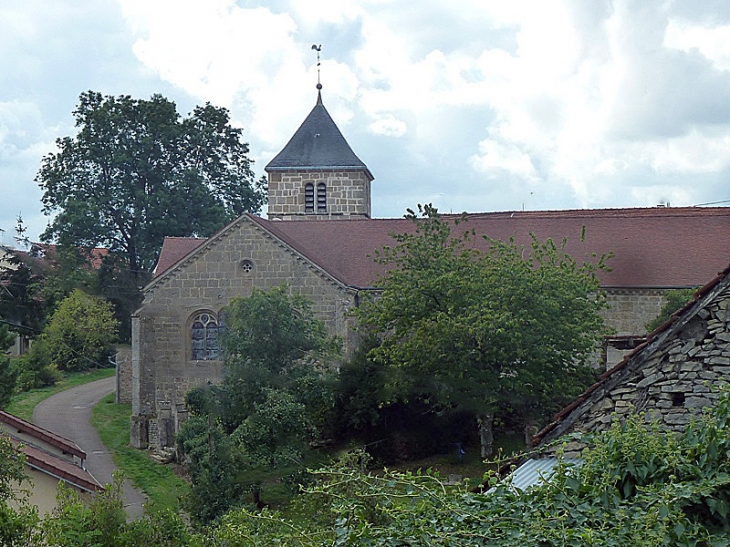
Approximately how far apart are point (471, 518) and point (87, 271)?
41.9m

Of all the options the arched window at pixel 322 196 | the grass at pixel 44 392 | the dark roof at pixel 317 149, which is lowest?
the grass at pixel 44 392

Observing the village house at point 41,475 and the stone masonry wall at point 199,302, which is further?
the stone masonry wall at point 199,302

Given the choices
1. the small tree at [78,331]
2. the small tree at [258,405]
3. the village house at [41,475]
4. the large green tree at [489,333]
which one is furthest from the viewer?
the small tree at [78,331]

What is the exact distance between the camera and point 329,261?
108 feet

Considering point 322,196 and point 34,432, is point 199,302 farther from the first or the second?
point 322,196

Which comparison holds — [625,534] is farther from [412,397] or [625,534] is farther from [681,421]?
[412,397]

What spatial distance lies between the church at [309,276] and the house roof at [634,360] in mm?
18666

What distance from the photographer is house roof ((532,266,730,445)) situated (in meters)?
9.38

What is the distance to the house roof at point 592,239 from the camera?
31047 mm

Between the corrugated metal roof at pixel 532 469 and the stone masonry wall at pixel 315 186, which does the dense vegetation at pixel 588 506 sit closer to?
the corrugated metal roof at pixel 532 469

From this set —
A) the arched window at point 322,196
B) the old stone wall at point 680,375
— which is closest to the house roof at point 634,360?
the old stone wall at point 680,375

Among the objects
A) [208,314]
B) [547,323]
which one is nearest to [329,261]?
[208,314]

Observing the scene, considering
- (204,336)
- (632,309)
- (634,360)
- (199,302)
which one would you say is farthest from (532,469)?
(632,309)

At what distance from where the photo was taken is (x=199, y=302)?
30.6 meters
